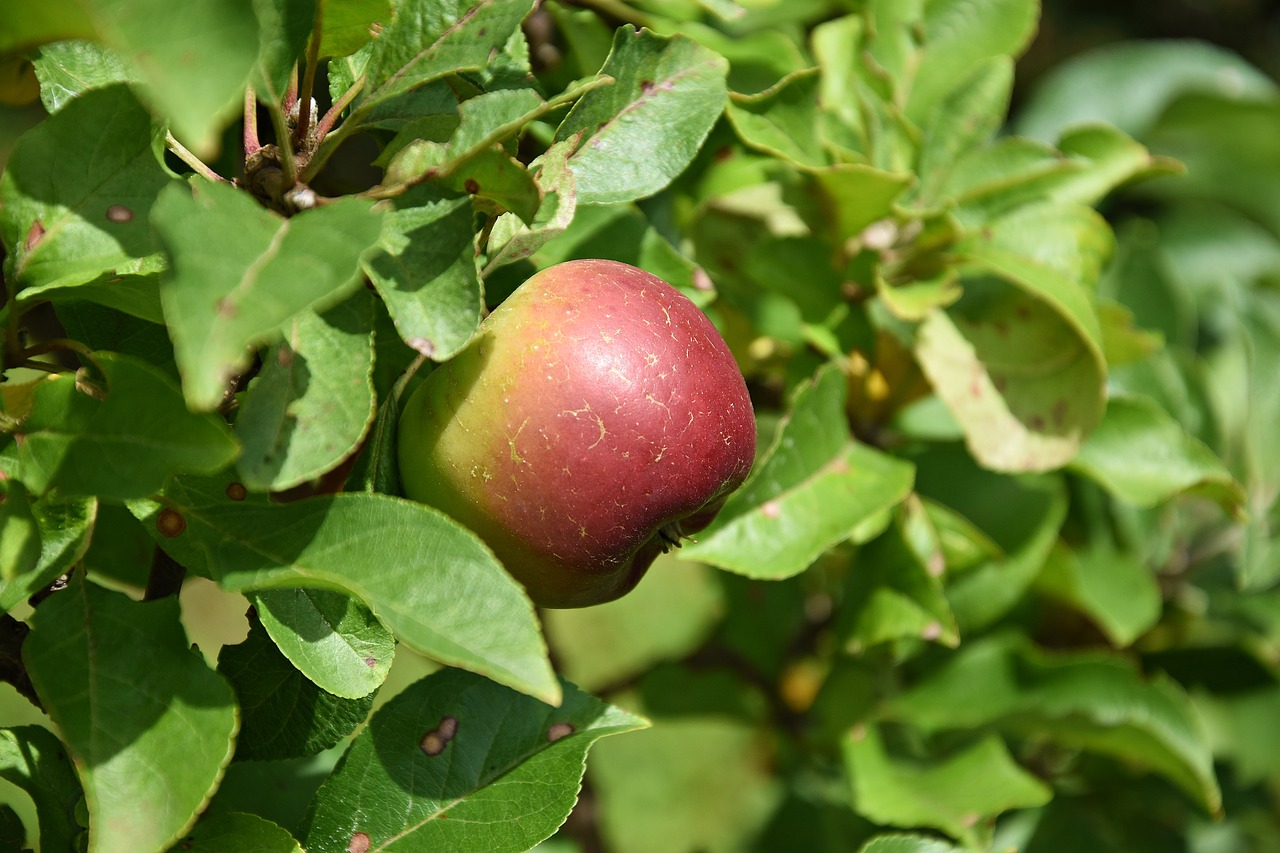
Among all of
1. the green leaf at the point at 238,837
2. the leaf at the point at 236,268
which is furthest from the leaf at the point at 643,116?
the green leaf at the point at 238,837

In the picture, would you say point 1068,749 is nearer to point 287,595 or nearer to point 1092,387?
point 1092,387

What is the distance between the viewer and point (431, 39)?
700 millimetres

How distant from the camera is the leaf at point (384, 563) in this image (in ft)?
1.90

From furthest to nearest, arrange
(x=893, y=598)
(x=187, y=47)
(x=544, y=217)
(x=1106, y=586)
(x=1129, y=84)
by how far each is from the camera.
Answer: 1. (x=1129, y=84)
2. (x=1106, y=586)
3. (x=893, y=598)
4. (x=544, y=217)
5. (x=187, y=47)

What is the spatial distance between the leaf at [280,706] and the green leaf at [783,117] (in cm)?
54

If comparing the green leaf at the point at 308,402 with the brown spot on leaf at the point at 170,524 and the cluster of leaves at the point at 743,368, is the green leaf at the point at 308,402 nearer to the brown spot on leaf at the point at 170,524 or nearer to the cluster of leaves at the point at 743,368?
the cluster of leaves at the point at 743,368

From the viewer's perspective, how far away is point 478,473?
27.7 inches

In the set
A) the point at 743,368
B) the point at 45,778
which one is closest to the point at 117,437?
the point at 45,778

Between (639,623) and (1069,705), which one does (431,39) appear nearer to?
(1069,705)

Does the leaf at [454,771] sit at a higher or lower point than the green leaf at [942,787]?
higher

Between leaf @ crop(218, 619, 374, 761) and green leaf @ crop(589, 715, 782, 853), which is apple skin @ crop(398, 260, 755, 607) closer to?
leaf @ crop(218, 619, 374, 761)

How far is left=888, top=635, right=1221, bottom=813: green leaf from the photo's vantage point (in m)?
1.18

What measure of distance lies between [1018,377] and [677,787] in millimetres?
1569

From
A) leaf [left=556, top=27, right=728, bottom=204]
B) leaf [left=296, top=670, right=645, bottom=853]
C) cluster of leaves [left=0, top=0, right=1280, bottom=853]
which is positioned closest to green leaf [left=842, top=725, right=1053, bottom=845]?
cluster of leaves [left=0, top=0, right=1280, bottom=853]
